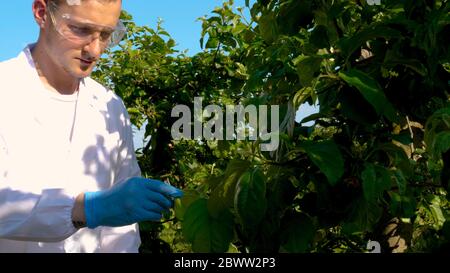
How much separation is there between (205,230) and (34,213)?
662 millimetres

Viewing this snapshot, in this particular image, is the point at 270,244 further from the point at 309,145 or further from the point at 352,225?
the point at 352,225

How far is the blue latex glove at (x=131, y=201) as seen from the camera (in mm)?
1942

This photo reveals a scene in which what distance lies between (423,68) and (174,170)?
3.06 metres

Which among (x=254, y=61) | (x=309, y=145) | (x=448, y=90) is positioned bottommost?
(x=309, y=145)

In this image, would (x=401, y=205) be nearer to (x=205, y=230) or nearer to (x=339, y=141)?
(x=339, y=141)

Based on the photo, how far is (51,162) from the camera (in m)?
2.27

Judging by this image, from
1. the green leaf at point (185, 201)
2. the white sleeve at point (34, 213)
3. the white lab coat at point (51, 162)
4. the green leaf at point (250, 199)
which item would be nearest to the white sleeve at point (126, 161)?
the white lab coat at point (51, 162)

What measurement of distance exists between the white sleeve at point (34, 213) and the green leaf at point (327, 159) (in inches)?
34.6

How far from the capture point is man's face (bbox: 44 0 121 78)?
229 centimetres

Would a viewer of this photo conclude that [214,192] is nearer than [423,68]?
Yes

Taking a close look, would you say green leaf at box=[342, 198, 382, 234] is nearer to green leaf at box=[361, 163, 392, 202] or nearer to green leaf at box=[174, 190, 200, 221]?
green leaf at box=[361, 163, 392, 202]

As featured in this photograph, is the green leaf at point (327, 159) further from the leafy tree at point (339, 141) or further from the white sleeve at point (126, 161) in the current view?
the white sleeve at point (126, 161)

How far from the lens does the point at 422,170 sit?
2945mm

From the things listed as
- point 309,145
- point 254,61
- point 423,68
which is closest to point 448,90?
point 423,68
